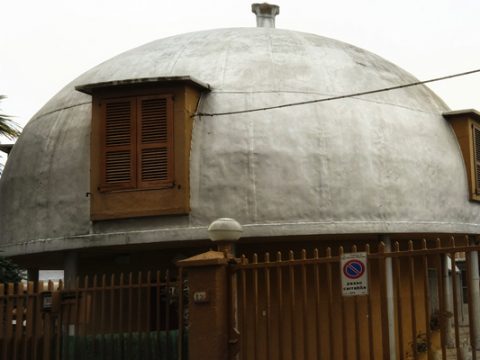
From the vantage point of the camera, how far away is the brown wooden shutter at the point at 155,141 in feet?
47.3

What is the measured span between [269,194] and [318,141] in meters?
1.37

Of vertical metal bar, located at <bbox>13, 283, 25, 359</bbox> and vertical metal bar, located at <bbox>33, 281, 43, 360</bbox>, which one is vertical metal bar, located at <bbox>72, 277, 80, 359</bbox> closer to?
vertical metal bar, located at <bbox>33, 281, 43, 360</bbox>

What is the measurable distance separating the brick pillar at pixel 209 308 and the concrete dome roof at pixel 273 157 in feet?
12.9

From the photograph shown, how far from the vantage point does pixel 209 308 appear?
10133 millimetres

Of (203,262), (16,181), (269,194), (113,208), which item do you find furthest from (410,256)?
(16,181)

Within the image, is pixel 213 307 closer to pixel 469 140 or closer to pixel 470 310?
pixel 470 310

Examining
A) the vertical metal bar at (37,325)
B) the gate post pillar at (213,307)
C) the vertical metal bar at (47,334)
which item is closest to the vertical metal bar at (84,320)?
the vertical metal bar at (47,334)

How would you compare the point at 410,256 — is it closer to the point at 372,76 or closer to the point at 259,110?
the point at 259,110

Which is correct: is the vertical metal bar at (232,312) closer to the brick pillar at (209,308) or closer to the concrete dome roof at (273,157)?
the brick pillar at (209,308)

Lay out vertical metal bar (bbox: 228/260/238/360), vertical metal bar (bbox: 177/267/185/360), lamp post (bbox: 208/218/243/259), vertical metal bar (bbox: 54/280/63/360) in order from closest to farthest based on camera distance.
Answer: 1. vertical metal bar (bbox: 228/260/238/360)
2. lamp post (bbox: 208/218/243/259)
3. vertical metal bar (bbox: 177/267/185/360)
4. vertical metal bar (bbox: 54/280/63/360)

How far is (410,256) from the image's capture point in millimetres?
8578

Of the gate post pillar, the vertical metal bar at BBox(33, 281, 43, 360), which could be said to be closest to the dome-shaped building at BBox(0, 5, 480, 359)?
A: the vertical metal bar at BBox(33, 281, 43, 360)

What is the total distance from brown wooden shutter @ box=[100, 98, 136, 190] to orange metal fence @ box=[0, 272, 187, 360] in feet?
9.65

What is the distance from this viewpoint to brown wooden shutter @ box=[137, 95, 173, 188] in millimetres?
14422
